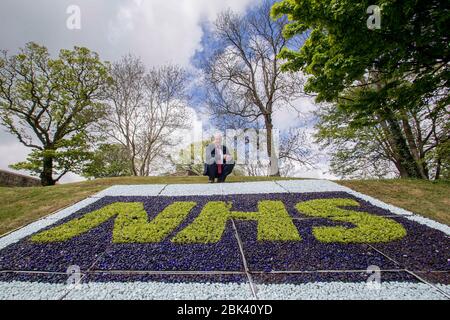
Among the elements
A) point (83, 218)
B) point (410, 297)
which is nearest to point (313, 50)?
point (410, 297)

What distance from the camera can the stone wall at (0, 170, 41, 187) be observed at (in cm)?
1403

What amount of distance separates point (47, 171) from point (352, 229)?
61.6 ft

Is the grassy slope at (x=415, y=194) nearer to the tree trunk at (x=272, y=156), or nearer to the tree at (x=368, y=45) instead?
the tree at (x=368, y=45)

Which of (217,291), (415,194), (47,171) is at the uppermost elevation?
(47,171)

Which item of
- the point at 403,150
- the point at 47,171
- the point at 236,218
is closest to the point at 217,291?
the point at 236,218

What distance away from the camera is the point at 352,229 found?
382 cm

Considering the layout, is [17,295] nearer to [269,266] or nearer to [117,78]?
[269,266]

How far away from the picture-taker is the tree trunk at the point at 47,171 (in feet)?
49.1

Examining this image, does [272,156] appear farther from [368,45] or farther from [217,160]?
[368,45]

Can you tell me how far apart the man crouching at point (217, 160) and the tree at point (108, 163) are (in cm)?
1266

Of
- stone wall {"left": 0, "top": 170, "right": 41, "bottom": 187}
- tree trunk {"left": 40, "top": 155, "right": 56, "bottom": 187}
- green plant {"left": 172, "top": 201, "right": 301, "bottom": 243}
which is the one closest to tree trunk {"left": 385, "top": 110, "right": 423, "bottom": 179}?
green plant {"left": 172, "top": 201, "right": 301, "bottom": 243}

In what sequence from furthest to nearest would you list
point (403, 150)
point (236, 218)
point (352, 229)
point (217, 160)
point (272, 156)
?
point (272, 156) → point (403, 150) → point (217, 160) → point (236, 218) → point (352, 229)

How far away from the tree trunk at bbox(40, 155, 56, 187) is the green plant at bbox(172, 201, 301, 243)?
15745mm

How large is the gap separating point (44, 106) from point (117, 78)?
5.62 metres
